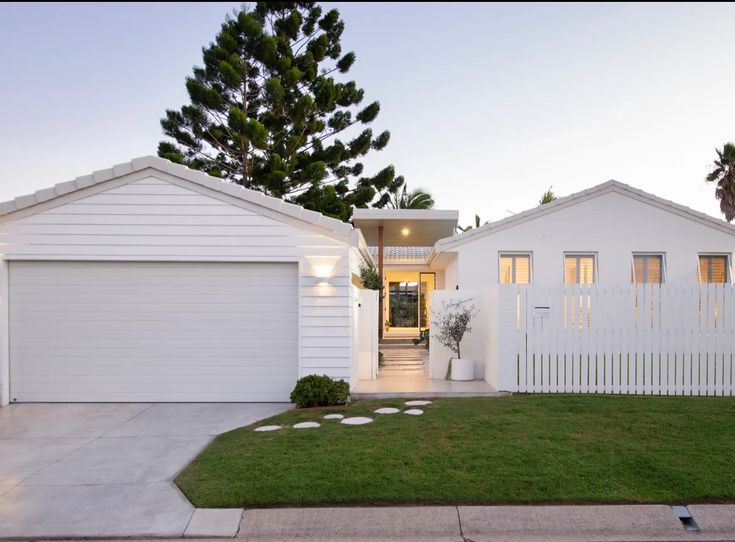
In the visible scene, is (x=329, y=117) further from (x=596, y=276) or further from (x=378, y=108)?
(x=596, y=276)

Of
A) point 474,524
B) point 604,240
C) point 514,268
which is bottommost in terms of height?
point 474,524

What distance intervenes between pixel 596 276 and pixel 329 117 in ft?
45.4

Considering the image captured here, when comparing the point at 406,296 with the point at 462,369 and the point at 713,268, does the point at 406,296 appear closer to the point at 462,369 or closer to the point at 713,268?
the point at 713,268

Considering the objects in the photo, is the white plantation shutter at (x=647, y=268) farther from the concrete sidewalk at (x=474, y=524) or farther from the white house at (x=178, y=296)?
the concrete sidewalk at (x=474, y=524)

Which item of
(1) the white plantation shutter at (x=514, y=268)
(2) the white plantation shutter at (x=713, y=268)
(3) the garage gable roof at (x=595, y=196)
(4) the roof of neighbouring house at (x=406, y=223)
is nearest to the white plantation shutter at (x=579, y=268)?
(1) the white plantation shutter at (x=514, y=268)

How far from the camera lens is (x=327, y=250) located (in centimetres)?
810

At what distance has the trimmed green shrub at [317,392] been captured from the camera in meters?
7.49

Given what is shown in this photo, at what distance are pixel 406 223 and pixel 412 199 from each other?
18.3m

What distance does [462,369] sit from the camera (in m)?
9.52

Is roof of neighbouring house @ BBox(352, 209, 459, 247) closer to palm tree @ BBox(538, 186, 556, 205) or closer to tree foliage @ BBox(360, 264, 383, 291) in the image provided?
tree foliage @ BBox(360, 264, 383, 291)

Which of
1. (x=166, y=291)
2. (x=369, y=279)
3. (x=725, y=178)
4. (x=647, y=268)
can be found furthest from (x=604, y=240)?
(x=725, y=178)

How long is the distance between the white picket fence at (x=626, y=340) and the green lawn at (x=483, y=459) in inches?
47.2

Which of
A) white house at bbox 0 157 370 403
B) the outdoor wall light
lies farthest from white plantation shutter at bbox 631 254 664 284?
the outdoor wall light

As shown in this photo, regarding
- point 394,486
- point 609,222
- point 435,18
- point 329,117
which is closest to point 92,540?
point 394,486
